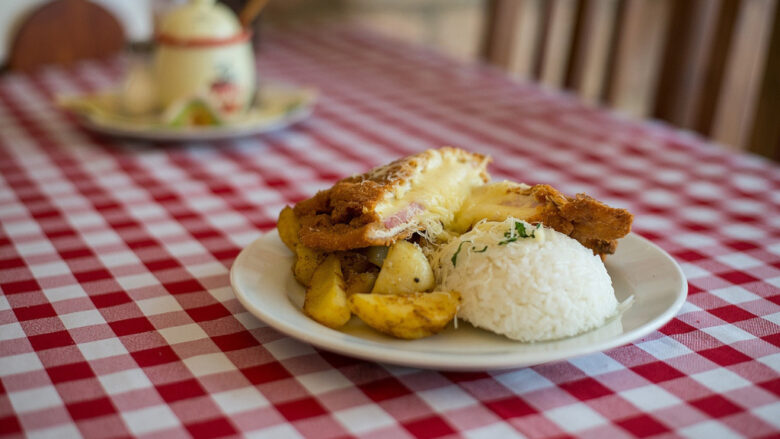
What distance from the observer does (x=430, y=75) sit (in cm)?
238

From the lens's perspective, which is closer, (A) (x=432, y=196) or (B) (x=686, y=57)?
(A) (x=432, y=196)

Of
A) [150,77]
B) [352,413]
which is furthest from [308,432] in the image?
[150,77]

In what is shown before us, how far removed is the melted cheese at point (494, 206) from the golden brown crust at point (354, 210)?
0.08 m

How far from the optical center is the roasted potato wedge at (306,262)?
3.44 feet

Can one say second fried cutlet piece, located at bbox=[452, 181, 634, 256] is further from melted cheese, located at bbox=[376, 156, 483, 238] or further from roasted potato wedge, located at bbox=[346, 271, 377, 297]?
roasted potato wedge, located at bbox=[346, 271, 377, 297]

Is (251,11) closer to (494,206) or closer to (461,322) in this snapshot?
(494,206)

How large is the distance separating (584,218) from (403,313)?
0.27 metres

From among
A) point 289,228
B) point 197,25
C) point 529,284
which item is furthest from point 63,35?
point 529,284

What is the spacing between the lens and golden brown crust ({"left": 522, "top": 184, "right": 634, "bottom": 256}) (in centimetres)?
98

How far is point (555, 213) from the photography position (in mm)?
1021

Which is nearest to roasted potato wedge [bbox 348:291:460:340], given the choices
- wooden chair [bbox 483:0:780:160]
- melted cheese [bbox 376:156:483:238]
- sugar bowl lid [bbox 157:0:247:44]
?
melted cheese [bbox 376:156:483:238]

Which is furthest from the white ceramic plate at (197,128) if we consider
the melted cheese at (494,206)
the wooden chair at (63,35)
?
the melted cheese at (494,206)

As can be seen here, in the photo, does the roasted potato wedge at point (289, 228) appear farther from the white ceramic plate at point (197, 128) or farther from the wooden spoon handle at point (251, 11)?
the wooden spoon handle at point (251, 11)

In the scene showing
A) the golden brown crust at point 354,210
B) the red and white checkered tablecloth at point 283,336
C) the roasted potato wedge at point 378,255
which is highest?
the golden brown crust at point 354,210
